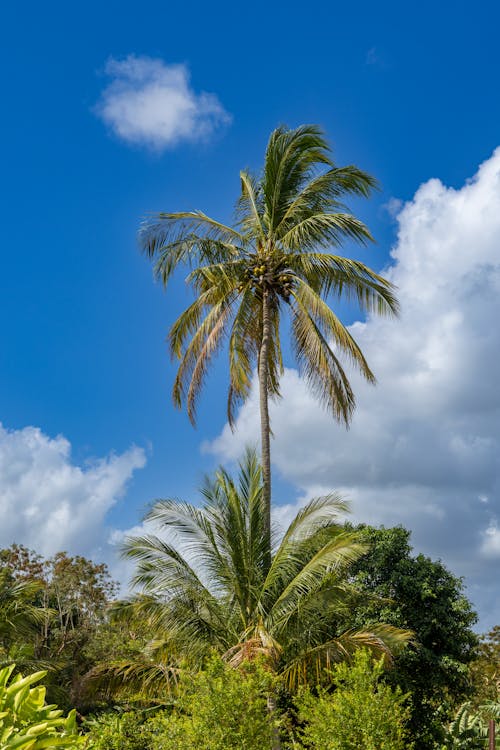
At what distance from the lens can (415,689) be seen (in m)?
18.7

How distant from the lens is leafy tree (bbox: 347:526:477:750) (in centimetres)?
1859

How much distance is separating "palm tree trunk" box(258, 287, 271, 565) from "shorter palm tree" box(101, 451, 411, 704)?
0.40ft

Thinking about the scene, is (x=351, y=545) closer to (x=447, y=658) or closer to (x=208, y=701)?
(x=208, y=701)

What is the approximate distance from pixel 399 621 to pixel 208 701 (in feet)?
33.5

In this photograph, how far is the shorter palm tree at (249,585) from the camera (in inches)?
517

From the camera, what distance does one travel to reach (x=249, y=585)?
13.9 meters

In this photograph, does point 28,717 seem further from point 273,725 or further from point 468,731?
point 468,731

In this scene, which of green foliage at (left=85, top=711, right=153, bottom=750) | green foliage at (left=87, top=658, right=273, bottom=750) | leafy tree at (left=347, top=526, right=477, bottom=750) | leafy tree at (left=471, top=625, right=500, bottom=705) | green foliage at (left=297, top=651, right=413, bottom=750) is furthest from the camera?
leafy tree at (left=471, top=625, right=500, bottom=705)

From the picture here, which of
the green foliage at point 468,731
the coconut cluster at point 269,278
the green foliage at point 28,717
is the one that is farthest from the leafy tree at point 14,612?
the green foliage at point 28,717

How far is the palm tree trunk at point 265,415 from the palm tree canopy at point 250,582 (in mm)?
136

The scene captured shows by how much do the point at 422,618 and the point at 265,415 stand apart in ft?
25.5

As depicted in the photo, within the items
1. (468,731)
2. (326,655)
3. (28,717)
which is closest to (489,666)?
(468,731)

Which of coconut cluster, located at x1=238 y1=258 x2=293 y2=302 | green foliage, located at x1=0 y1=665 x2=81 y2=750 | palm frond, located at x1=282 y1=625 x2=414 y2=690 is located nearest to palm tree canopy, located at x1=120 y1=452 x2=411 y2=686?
palm frond, located at x1=282 y1=625 x2=414 y2=690

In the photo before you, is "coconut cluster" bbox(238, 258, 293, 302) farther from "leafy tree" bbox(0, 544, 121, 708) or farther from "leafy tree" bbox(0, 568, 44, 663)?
"leafy tree" bbox(0, 544, 121, 708)
